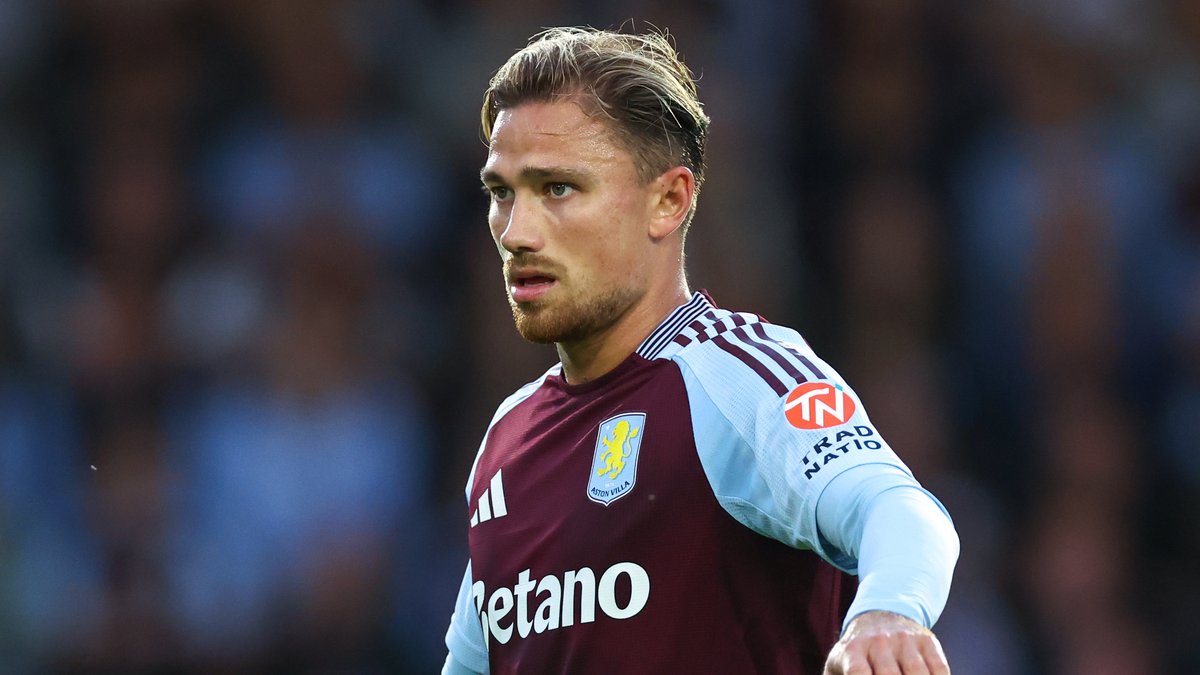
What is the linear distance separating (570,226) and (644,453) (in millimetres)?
559

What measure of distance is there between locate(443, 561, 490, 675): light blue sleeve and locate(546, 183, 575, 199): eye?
932 mm

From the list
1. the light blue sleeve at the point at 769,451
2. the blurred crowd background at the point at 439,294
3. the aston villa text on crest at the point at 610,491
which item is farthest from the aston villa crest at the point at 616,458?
the blurred crowd background at the point at 439,294

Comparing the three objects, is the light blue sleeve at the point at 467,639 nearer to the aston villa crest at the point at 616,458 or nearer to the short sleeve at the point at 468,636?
the short sleeve at the point at 468,636

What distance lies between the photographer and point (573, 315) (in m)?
3.90

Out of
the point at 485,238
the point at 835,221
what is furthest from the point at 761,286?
→ the point at 485,238

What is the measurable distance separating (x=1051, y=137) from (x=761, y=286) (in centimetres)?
191

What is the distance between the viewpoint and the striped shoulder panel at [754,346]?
3.47 metres

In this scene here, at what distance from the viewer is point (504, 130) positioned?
400 centimetres

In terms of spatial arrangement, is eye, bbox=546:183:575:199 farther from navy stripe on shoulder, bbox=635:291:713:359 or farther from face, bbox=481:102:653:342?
navy stripe on shoulder, bbox=635:291:713:359

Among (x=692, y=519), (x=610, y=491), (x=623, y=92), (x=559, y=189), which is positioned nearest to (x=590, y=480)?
(x=610, y=491)

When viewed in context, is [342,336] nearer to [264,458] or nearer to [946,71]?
[264,458]

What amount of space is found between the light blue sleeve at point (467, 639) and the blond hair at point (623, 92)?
1073mm

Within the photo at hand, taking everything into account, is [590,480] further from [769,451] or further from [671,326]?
[769,451]

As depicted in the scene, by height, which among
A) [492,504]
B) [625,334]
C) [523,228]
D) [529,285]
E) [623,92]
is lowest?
[492,504]
